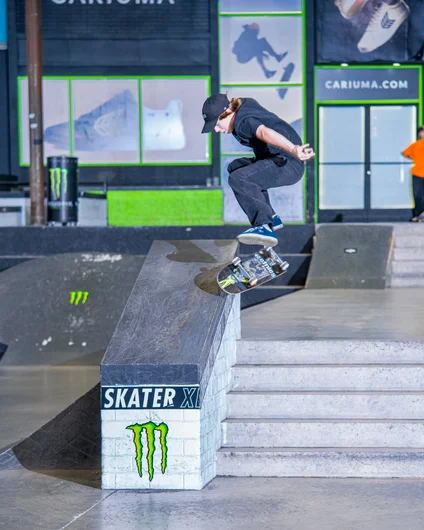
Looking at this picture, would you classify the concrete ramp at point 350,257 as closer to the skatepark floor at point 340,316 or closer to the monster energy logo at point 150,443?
the skatepark floor at point 340,316

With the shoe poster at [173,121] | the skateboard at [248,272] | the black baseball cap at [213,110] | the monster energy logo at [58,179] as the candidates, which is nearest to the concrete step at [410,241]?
the monster energy logo at [58,179]

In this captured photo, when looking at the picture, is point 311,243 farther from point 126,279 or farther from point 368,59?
point 368,59

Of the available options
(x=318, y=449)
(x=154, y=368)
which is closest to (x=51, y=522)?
(x=154, y=368)

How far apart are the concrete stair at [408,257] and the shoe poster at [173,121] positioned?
10277mm

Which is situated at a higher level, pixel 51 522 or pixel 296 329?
pixel 296 329

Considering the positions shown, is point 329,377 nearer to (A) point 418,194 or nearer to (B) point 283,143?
(B) point 283,143

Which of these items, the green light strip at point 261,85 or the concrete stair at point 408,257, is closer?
the concrete stair at point 408,257

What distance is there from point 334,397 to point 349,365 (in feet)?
1.12

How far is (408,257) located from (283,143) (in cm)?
677

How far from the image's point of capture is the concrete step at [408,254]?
12.6 metres

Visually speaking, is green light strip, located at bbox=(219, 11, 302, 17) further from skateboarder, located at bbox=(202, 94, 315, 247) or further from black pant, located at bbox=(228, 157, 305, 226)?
black pant, located at bbox=(228, 157, 305, 226)

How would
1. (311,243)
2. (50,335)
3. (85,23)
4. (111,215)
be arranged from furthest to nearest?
(85,23) → (111,215) → (311,243) → (50,335)

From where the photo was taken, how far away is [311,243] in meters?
13.3

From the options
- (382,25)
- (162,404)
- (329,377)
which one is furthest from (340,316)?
(382,25)
